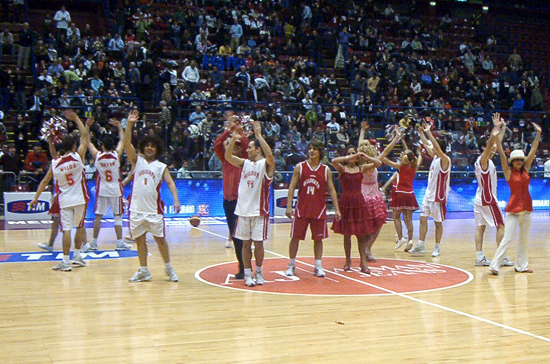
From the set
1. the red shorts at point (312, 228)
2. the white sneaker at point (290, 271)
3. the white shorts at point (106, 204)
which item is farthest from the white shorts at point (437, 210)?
the white shorts at point (106, 204)

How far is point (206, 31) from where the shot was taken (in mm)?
24484

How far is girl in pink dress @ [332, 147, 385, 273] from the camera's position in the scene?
31.0ft

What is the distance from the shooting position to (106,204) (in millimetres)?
12148

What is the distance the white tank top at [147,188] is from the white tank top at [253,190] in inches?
43.6

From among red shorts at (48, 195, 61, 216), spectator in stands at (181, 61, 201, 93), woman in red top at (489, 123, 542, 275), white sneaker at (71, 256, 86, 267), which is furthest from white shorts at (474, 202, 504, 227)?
spectator in stands at (181, 61, 201, 93)

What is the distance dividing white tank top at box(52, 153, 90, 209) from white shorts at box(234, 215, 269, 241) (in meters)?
2.79

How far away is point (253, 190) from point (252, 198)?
11cm

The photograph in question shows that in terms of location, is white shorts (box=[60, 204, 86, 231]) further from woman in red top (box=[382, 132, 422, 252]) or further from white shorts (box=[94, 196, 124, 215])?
woman in red top (box=[382, 132, 422, 252])

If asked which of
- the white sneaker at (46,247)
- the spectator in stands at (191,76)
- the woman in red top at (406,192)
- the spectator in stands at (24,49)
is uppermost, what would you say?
the spectator in stands at (24,49)

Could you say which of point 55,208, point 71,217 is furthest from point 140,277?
point 55,208

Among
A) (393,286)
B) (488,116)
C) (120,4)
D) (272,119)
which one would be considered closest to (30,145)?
(272,119)

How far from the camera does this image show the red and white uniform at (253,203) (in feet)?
27.8

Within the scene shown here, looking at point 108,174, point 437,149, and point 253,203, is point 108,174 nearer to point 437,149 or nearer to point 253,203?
point 253,203

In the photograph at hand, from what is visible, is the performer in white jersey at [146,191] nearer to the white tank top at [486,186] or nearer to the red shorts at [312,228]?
the red shorts at [312,228]
